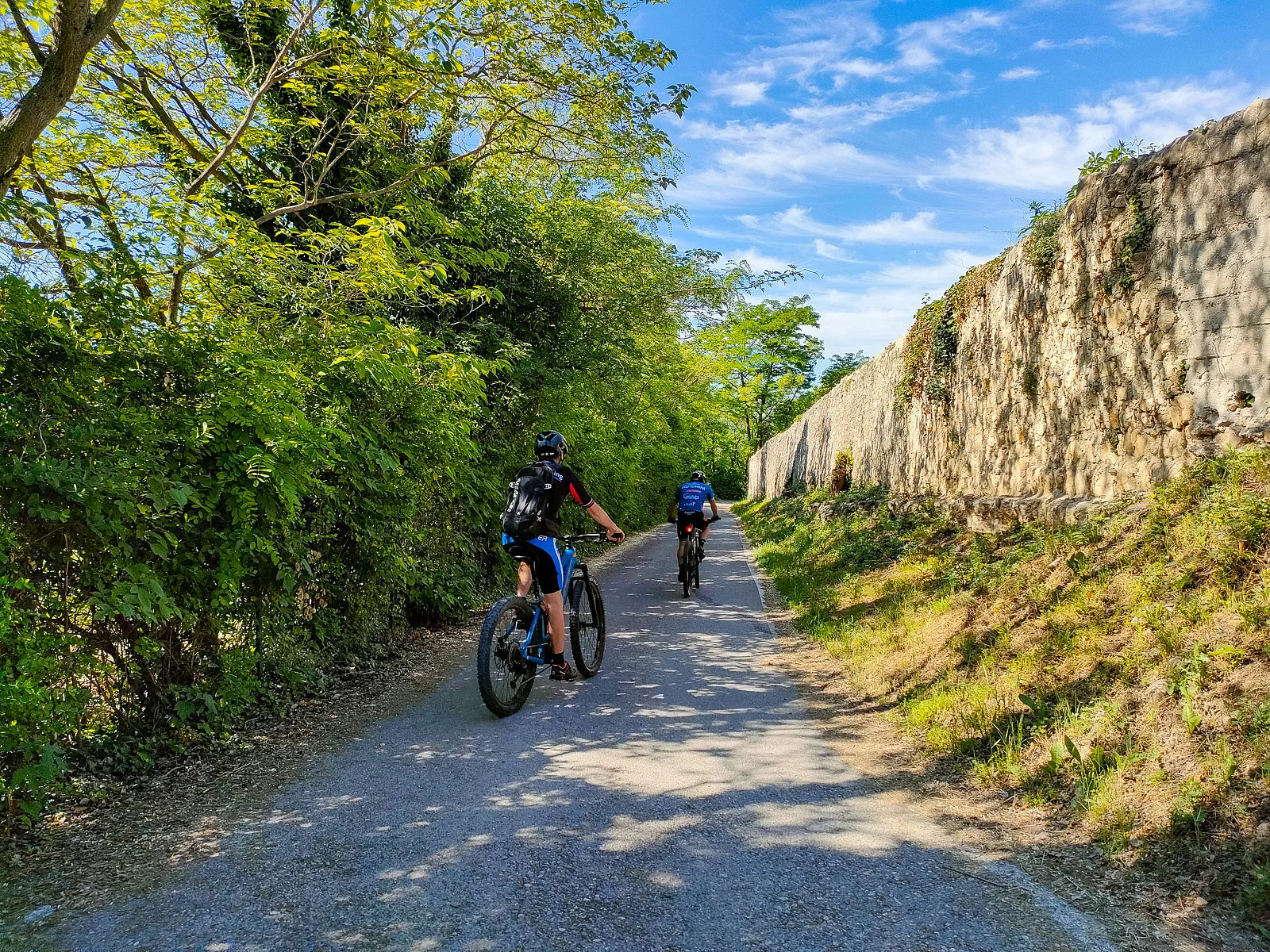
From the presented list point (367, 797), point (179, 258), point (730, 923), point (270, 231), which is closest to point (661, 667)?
point (367, 797)

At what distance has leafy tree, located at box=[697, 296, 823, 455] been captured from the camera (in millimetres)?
37062

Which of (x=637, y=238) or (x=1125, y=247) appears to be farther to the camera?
(x=637, y=238)

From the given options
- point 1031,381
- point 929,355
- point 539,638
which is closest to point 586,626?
point 539,638

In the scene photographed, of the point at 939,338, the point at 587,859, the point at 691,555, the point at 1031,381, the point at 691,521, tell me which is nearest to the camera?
the point at 587,859

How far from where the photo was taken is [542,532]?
17.2ft

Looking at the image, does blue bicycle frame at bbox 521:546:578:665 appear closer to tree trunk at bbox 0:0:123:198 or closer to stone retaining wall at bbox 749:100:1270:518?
tree trunk at bbox 0:0:123:198

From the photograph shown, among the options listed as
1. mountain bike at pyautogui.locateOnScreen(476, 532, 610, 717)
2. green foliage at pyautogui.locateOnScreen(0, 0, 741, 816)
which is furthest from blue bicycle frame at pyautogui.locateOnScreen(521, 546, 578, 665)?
green foliage at pyautogui.locateOnScreen(0, 0, 741, 816)

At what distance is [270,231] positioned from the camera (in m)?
9.20

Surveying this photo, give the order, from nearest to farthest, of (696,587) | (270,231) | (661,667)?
(661,667)
(270,231)
(696,587)

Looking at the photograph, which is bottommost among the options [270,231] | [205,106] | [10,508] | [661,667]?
[661,667]

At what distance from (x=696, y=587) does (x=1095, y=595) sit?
7.21 metres

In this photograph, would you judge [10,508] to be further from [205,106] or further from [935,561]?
[935,561]

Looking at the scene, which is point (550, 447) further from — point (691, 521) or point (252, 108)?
point (691, 521)

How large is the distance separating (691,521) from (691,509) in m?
0.27
